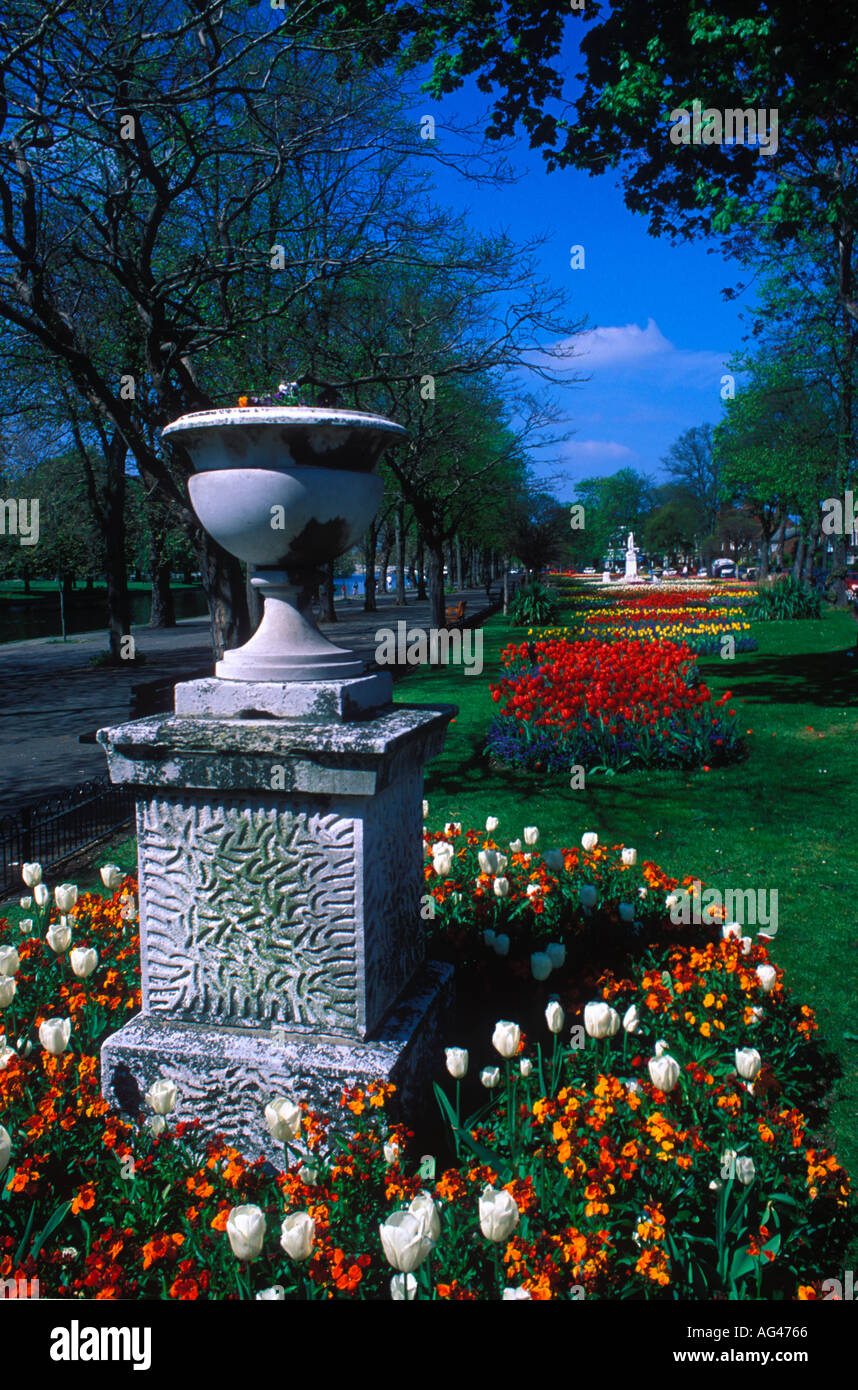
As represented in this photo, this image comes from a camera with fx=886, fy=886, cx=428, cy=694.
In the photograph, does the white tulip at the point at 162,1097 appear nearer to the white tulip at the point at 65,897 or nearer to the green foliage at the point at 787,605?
the white tulip at the point at 65,897

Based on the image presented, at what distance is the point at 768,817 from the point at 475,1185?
559 cm

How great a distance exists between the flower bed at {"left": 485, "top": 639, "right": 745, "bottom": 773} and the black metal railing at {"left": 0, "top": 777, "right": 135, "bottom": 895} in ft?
13.2

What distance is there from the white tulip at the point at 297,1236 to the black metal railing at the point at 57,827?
185 inches

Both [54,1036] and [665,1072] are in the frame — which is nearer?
[665,1072]

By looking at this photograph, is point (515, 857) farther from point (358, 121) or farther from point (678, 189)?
point (358, 121)

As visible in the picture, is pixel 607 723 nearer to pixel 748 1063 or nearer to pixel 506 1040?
pixel 748 1063

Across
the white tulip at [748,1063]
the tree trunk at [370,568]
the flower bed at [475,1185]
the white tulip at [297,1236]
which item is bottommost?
the flower bed at [475,1185]

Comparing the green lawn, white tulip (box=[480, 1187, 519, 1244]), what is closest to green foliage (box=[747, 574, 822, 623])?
the green lawn

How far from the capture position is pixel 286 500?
3215 millimetres

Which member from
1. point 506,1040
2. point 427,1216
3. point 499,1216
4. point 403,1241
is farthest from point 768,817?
point 403,1241

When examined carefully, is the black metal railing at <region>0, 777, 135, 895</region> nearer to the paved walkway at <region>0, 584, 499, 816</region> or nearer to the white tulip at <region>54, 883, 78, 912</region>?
the paved walkway at <region>0, 584, 499, 816</region>

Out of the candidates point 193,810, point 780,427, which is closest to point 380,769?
point 193,810

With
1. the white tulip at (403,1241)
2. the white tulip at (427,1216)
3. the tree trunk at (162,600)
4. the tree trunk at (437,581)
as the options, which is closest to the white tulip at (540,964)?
the white tulip at (427,1216)

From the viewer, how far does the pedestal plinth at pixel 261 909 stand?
124 inches
